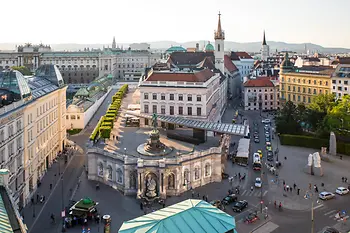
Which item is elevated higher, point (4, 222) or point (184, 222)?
point (4, 222)

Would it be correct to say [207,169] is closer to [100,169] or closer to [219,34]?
[100,169]

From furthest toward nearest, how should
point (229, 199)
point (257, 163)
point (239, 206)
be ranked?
point (257, 163) < point (229, 199) < point (239, 206)

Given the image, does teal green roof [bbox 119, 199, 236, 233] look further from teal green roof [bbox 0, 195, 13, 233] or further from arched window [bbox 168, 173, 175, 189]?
arched window [bbox 168, 173, 175, 189]

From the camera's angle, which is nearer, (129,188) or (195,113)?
(129,188)

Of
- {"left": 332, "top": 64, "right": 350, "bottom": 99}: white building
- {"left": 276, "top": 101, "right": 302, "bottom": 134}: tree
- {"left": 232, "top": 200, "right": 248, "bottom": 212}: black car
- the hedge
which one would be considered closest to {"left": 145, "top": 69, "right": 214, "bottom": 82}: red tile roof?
{"left": 276, "top": 101, "right": 302, "bottom": 134}: tree

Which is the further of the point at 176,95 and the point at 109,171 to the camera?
the point at 176,95

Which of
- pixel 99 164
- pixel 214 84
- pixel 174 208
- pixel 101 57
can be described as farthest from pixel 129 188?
pixel 101 57

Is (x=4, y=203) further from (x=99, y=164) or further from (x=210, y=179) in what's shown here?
(x=210, y=179)

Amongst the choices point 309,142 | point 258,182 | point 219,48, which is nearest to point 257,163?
point 258,182
